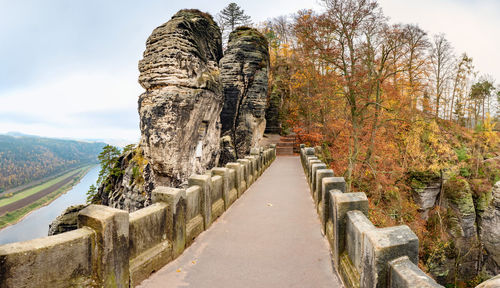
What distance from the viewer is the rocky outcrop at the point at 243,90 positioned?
23.7 m

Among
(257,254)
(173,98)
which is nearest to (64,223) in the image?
(173,98)

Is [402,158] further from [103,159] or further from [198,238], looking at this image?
[103,159]

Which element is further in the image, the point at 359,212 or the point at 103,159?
the point at 103,159

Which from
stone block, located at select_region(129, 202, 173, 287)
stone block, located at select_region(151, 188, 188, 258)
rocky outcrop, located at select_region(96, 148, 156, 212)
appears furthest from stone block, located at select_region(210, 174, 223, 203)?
rocky outcrop, located at select_region(96, 148, 156, 212)

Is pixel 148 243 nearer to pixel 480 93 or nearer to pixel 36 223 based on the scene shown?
pixel 480 93

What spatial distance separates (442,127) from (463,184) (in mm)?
5712

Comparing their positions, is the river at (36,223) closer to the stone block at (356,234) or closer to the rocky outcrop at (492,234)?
the stone block at (356,234)

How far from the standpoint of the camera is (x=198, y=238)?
5328mm

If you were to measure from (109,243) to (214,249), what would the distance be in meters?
2.36

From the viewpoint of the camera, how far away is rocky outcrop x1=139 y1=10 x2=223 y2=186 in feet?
43.4

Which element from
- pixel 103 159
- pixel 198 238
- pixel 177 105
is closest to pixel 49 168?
pixel 103 159

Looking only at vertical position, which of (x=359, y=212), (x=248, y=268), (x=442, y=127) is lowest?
(x=248, y=268)

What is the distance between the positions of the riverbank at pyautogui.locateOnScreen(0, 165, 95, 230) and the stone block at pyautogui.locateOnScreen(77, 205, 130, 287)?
84176 mm

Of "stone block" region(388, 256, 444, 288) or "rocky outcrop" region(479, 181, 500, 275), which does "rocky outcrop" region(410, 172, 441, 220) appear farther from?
"stone block" region(388, 256, 444, 288)
